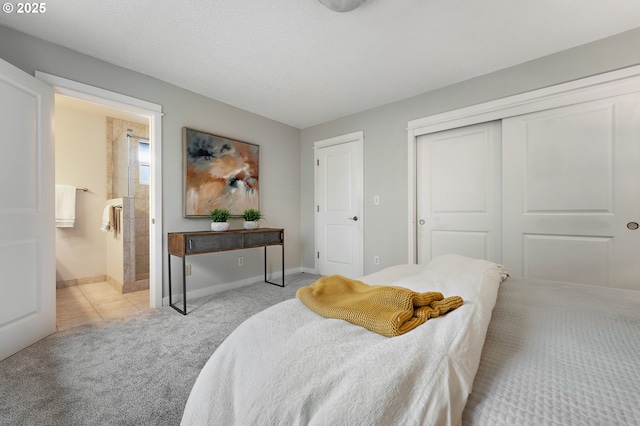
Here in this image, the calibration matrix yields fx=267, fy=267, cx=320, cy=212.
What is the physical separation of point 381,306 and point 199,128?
10.2 ft

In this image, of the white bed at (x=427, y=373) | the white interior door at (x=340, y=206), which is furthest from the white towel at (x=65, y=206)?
the white bed at (x=427, y=373)

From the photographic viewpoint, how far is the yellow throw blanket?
2.35ft

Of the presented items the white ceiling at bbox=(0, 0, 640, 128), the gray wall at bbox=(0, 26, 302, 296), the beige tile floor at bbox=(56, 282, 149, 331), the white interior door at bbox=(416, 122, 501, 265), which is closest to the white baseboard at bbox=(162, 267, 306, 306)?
the gray wall at bbox=(0, 26, 302, 296)

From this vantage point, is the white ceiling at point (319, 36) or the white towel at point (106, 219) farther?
the white towel at point (106, 219)

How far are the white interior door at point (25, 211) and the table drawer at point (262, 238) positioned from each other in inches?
64.8

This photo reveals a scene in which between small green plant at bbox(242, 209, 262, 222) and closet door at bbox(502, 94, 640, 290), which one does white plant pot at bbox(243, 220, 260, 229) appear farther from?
closet door at bbox(502, 94, 640, 290)

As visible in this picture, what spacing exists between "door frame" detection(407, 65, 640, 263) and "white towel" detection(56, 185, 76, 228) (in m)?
4.35

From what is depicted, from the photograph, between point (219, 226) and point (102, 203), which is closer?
point (219, 226)

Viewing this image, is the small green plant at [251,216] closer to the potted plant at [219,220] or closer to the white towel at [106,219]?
the potted plant at [219,220]

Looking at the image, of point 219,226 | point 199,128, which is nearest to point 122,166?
point 199,128

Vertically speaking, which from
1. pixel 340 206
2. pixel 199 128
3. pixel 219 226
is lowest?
pixel 219 226

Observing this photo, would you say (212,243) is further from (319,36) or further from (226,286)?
(319,36)

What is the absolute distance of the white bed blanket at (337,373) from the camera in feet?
1.51

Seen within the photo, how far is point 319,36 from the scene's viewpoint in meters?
2.10
